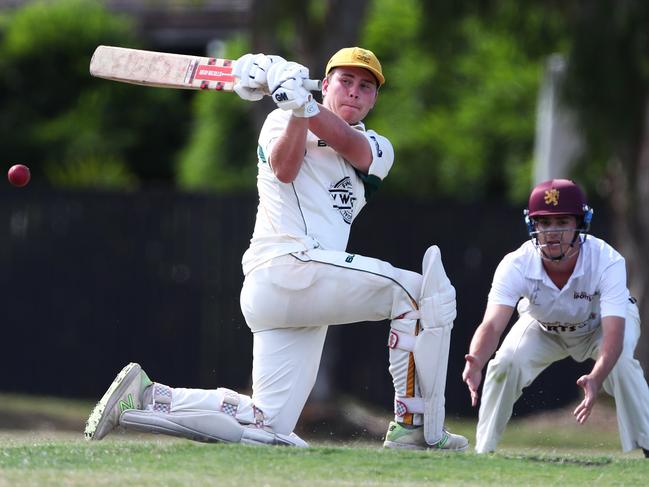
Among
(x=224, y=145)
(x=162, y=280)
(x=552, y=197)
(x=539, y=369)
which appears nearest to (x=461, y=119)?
(x=224, y=145)

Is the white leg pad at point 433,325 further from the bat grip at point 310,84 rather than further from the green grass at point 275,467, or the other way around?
the bat grip at point 310,84

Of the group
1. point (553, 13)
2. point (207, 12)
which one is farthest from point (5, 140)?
point (553, 13)

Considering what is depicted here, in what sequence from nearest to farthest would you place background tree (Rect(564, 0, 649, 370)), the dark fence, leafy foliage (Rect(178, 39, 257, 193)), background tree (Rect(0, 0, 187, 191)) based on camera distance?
background tree (Rect(564, 0, 649, 370)) < the dark fence < leafy foliage (Rect(178, 39, 257, 193)) < background tree (Rect(0, 0, 187, 191))

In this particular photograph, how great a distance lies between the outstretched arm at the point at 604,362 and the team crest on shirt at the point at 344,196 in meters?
1.31

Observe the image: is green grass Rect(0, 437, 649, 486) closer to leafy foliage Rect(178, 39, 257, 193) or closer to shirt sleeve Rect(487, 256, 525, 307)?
shirt sleeve Rect(487, 256, 525, 307)

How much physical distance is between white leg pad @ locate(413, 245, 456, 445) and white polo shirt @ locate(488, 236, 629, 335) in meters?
0.79

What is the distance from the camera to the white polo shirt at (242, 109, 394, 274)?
20.0ft

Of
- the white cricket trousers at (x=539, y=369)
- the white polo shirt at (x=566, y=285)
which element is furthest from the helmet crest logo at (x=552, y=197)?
the white cricket trousers at (x=539, y=369)

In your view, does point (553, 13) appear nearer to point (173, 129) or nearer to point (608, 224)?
point (608, 224)

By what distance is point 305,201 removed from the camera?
6.09 m

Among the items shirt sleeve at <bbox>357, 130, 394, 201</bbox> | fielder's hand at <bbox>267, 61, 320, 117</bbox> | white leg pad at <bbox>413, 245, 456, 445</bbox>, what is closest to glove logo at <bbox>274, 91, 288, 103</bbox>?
fielder's hand at <bbox>267, 61, 320, 117</bbox>

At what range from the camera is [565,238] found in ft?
22.1

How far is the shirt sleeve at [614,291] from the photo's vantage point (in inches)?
257

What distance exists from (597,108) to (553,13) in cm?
120
